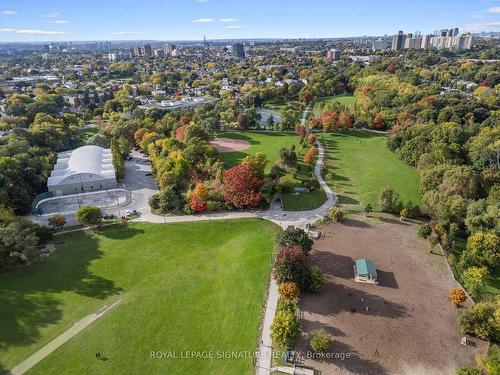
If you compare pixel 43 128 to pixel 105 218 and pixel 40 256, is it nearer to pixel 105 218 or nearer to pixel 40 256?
pixel 105 218

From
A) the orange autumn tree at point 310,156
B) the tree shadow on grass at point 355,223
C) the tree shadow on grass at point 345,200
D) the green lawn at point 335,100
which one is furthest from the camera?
the green lawn at point 335,100

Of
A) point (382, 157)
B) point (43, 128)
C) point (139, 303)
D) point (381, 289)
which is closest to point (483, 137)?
point (382, 157)

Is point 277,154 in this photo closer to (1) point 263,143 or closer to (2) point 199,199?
(1) point 263,143

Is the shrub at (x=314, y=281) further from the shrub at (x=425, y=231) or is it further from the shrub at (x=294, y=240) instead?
the shrub at (x=425, y=231)

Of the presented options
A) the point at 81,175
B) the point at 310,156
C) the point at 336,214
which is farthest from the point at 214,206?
the point at 310,156

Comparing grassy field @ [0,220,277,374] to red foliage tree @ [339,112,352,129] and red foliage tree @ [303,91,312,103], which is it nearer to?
red foliage tree @ [339,112,352,129]

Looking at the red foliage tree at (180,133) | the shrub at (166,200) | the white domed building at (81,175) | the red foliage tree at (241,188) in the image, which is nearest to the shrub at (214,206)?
the red foliage tree at (241,188)
